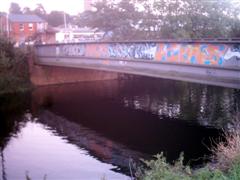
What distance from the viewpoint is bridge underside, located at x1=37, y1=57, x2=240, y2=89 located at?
19109 mm

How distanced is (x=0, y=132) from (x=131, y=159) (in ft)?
33.0

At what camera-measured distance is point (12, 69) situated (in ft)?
132

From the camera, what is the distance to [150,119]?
1029 inches

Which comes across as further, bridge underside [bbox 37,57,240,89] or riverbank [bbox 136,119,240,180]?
bridge underside [bbox 37,57,240,89]

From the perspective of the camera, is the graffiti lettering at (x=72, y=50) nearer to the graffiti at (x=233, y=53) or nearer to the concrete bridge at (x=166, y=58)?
the concrete bridge at (x=166, y=58)

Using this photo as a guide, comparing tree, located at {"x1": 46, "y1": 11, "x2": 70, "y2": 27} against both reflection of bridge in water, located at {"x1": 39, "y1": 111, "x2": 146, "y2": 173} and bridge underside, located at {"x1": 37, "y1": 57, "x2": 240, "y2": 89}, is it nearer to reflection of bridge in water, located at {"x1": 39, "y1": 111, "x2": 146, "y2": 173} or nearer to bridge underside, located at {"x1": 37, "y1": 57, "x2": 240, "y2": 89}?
bridge underside, located at {"x1": 37, "y1": 57, "x2": 240, "y2": 89}

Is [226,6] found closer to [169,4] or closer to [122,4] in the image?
[169,4]

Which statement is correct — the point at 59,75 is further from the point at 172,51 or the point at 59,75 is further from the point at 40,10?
the point at 40,10

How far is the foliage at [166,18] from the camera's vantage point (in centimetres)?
4309

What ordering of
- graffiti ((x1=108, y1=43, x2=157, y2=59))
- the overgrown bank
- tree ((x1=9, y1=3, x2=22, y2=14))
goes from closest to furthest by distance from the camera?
graffiti ((x1=108, y1=43, x2=157, y2=59)) < the overgrown bank < tree ((x1=9, y1=3, x2=22, y2=14))

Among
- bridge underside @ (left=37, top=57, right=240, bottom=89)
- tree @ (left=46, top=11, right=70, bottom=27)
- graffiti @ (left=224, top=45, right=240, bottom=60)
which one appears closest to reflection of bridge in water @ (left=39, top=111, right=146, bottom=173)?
bridge underside @ (left=37, top=57, right=240, bottom=89)

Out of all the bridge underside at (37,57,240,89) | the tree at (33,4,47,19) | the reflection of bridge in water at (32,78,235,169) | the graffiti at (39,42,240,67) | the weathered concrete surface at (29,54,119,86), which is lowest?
the reflection of bridge in water at (32,78,235,169)

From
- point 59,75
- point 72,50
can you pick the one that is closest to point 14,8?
point 59,75

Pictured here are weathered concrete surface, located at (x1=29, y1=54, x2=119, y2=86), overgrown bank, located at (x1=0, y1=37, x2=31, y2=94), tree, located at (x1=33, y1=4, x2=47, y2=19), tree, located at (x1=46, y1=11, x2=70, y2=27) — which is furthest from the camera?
tree, located at (x1=33, y1=4, x2=47, y2=19)
